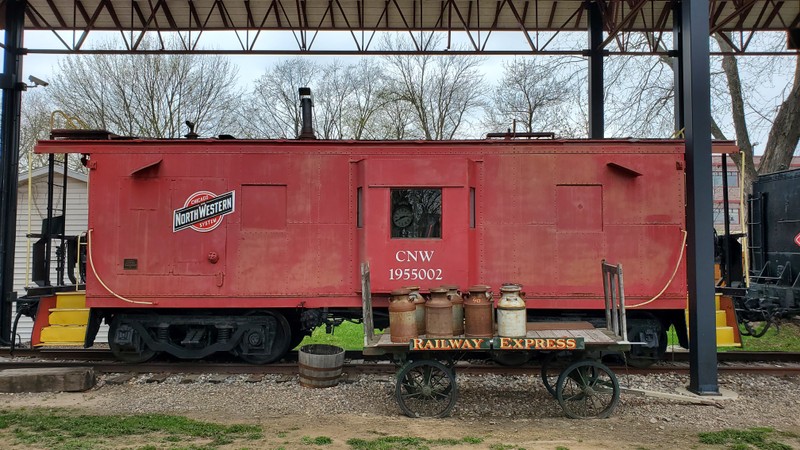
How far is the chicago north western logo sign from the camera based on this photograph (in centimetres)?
786

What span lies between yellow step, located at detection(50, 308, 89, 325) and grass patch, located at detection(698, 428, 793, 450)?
8.45 metres

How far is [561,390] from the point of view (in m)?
6.00

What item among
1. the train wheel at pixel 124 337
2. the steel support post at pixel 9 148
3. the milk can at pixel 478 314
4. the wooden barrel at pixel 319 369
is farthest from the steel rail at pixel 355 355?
the milk can at pixel 478 314

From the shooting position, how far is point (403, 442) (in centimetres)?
513

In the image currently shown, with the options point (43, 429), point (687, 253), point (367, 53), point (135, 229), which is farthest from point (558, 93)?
point (43, 429)

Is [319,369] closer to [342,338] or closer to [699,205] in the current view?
[342,338]

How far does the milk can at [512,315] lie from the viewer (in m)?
5.73

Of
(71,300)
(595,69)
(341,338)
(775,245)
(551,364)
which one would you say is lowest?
(341,338)

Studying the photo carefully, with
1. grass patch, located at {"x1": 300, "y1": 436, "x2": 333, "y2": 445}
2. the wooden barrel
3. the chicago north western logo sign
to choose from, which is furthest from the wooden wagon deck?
the chicago north western logo sign

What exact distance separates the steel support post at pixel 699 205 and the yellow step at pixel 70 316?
8.83 m

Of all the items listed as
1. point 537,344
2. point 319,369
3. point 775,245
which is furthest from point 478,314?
point 775,245

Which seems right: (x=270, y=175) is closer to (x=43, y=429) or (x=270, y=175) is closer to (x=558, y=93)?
(x=43, y=429)

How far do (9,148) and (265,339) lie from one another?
24.1ft

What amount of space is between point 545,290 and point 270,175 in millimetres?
4384
